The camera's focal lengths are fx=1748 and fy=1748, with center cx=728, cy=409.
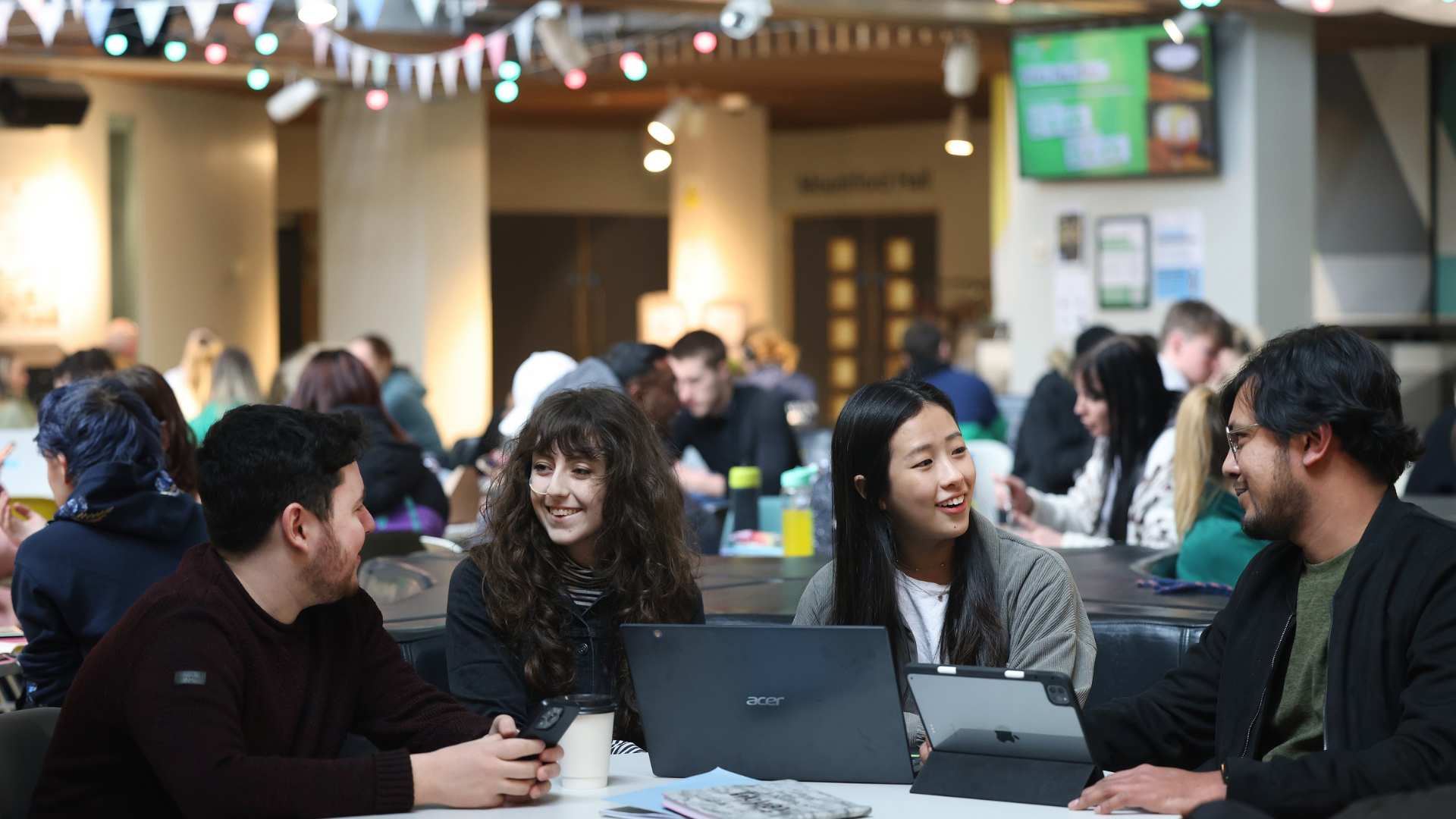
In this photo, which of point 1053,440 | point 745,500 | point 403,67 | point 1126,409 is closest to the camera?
point 1126,409

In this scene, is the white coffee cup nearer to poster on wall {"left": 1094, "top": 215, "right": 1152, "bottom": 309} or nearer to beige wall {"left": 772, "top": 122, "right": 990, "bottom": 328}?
poster on wall {"left": 1094, "top": 215, "right": 1152, "bottom": 309}

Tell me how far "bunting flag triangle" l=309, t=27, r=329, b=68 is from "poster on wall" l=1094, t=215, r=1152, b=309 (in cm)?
445

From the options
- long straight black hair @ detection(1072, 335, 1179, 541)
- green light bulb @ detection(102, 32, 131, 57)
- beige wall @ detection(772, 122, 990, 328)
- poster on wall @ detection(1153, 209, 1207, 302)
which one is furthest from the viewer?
beige wall @ detection(772, 122, 990, 328)

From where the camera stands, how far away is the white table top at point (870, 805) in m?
2.11

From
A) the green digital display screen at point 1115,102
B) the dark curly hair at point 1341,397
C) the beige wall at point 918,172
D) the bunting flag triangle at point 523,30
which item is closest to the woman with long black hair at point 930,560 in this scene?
the dark curly hair at point 1341,397

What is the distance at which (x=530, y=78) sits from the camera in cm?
1215

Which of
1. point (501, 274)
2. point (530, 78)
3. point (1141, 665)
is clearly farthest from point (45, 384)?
point (501, 274)

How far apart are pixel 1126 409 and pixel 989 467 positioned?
3.37 ft

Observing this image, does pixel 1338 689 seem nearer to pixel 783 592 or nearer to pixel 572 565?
pixel 572 565

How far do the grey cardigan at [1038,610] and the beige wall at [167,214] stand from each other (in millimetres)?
10489

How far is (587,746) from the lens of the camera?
91.0 inches

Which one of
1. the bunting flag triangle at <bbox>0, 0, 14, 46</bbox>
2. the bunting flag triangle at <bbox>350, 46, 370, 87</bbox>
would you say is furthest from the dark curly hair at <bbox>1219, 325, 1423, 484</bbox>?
the bunting flag triangle at <bbox>350, 46, 370, 87</bbox>

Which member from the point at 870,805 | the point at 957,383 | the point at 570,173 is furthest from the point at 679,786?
the point at 570,173

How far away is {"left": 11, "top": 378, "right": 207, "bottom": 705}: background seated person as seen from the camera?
3.19 m
